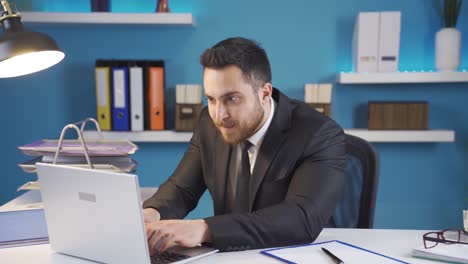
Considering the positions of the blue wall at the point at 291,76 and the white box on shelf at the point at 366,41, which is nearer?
the white box on shelf at the point at 366,41

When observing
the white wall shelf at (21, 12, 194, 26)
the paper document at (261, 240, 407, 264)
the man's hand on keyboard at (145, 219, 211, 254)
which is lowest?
the paper document at (261, 240, 407, 264)

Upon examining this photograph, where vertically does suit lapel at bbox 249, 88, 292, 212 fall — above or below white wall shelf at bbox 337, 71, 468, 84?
below

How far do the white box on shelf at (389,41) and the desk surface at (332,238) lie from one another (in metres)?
1.46

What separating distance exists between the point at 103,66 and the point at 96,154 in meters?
0.87

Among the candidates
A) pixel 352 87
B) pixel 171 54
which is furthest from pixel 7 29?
pixel 352 87

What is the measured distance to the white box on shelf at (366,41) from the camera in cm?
280

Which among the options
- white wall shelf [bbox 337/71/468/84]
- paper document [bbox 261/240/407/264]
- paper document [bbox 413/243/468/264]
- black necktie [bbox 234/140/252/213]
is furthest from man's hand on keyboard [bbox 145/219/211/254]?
white wall shelf [bbox 337/71/468/84]

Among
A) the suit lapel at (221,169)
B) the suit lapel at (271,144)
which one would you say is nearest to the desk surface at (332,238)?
the suit lapel at (271,144)

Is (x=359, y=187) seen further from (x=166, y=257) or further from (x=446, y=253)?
(x=166, y=257)

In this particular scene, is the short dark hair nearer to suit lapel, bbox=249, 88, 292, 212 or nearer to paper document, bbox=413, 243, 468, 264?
suit lapel, bbox=249, 88, 292, 212

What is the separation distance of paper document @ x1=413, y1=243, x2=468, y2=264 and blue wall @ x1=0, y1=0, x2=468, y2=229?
1745mm

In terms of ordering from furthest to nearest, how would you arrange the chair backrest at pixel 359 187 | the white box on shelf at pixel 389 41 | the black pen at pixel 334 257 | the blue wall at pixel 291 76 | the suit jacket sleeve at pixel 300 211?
the blue wall at pixel 291 76 < the white box on shelf at pixel 389 41 < the chair backrest at pixel 359 187 < the suit jacket sleeve at pixel 300 211 < the black pen at pixel 334 257

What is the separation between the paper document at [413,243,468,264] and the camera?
1274 mm

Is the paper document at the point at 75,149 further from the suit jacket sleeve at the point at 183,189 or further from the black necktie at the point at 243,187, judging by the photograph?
the black necktie at the point at 243,187
